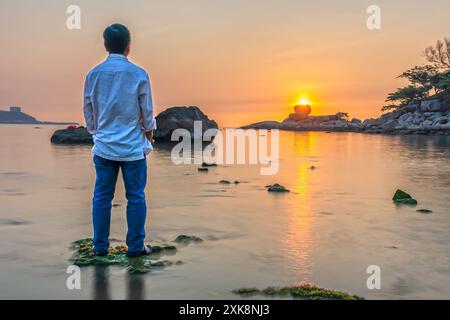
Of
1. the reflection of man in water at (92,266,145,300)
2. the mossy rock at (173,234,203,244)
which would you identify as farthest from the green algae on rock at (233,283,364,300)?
the mossy rock at (173,234,203,244)

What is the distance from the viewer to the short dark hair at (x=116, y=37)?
4625mm

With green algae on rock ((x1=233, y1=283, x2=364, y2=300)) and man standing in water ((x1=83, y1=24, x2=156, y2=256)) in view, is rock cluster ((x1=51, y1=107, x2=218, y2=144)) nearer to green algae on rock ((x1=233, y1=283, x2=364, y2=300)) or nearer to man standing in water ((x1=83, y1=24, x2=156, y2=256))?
man standing in water ((x1=83, y1=24, x2=156, y2=256))

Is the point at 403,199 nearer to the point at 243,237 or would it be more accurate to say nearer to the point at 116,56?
the point at 243,237

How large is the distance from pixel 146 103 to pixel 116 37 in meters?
0.68

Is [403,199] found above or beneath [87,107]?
beneath

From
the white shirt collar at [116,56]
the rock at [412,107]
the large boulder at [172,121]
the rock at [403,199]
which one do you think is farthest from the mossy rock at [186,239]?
the rock at [412,107]

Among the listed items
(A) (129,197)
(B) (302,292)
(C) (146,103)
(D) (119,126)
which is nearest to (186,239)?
(A) (129,197)

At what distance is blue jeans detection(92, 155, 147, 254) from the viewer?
15.4 feet

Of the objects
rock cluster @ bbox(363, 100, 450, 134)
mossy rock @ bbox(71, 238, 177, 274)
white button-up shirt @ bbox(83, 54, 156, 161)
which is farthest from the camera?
rock cluster @ bbox(363, 100, 450, 134)

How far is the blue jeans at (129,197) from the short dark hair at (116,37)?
3.39ft

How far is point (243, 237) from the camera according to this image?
5598 millimetres

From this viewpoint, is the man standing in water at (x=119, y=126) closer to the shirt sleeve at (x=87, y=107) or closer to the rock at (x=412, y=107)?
the shirt sleeve at (x=87, y=107)

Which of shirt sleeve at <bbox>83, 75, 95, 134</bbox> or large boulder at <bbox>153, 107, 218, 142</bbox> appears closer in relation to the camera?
shirt sleeve at <bbox>83, 75, 95, 134</bbox>

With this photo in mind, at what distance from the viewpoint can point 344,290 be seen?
379 cm
